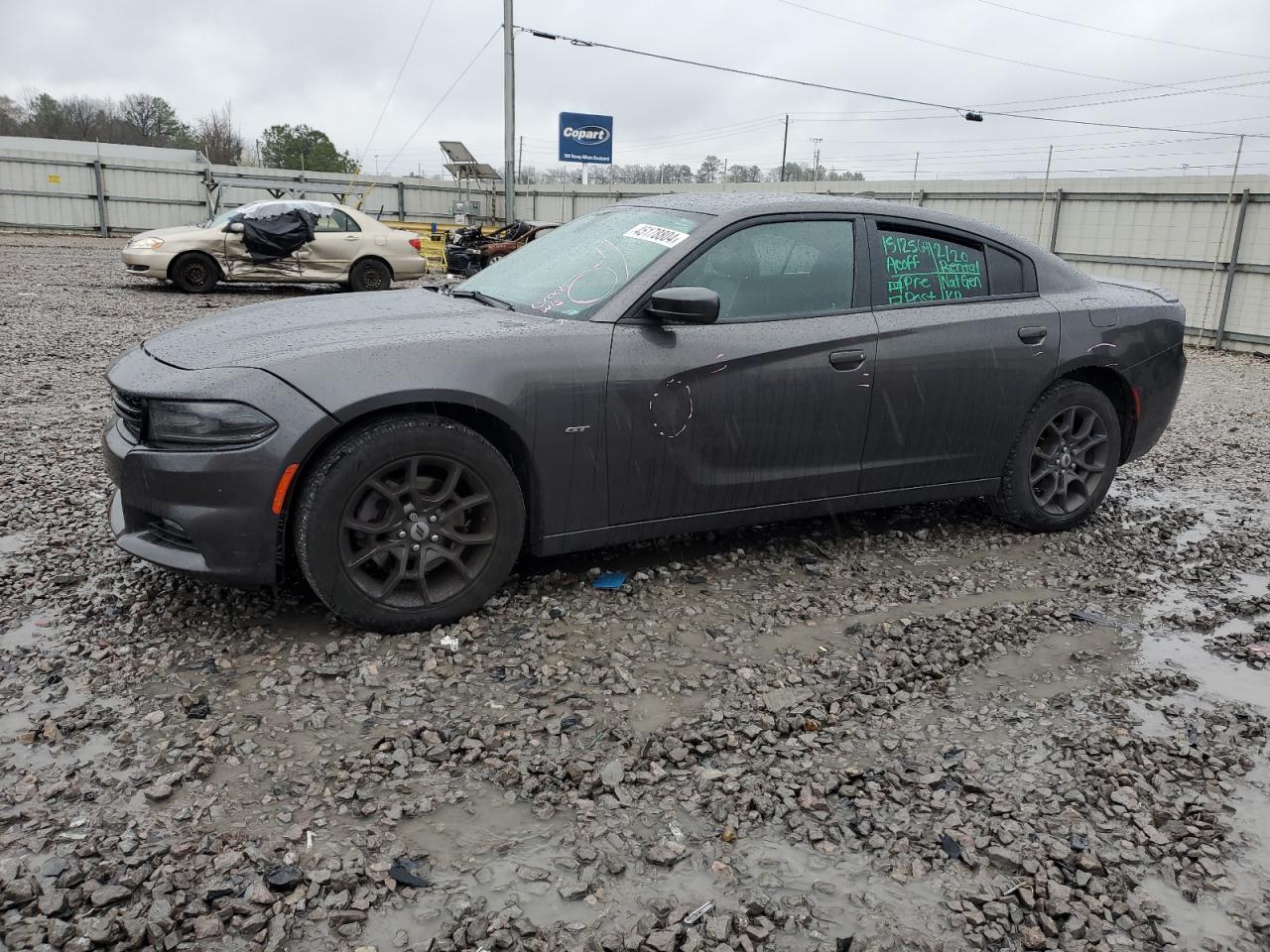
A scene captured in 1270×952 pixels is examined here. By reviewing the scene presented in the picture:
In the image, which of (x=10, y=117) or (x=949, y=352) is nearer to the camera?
(x=949, y=352)

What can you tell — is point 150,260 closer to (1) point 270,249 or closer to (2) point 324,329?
(1) point 270,249

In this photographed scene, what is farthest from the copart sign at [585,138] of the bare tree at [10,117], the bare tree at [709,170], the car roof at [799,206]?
the bare tree at [10,117]

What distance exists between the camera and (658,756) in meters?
2.86

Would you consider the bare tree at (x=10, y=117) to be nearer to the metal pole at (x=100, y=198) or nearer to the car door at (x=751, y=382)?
the metal pole at (x=100, y=198)

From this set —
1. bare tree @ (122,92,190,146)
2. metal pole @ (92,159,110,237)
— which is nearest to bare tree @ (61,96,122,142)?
bare tree @ (122,92,190,146)

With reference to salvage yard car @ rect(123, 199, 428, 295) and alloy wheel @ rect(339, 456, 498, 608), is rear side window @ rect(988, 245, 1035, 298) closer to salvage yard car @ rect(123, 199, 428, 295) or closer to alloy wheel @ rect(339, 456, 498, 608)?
alloy wheel @ rect(339, 456, 498, 608)

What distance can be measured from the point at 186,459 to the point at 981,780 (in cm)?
269

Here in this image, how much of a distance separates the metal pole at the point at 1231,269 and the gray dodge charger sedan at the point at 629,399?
9.47 m

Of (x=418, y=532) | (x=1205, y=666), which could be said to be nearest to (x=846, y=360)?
(x=1205, y=666)

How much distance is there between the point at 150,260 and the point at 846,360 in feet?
42.2

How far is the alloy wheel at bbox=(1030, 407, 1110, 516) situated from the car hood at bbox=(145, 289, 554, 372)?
2705 millimetres

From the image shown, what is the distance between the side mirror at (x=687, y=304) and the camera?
366 cm

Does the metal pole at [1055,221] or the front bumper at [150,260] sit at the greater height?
the metal pole at [1055,221]

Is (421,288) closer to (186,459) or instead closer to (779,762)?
(186,459)
